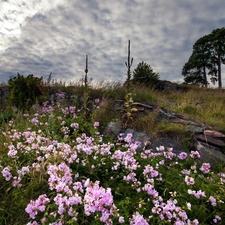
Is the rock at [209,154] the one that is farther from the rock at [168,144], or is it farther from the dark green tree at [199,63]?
the dark green tree at [199,63]

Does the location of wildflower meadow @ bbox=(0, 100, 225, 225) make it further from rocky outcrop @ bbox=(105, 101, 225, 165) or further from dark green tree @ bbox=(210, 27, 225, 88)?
dark green tree @ bbox=(210, 27, 225, 88)

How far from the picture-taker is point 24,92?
809cm

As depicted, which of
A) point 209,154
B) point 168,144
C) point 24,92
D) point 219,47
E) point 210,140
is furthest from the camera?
Result: point 219,47

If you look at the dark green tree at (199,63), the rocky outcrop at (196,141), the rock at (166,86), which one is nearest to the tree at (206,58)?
the dark green tree at (199,63)

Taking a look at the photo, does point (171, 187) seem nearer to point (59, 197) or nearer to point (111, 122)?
point (59, 197)

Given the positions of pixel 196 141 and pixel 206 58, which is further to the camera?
pixel 206 58

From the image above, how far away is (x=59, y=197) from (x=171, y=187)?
4.73ft

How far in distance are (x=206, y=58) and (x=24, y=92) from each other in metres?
25.6

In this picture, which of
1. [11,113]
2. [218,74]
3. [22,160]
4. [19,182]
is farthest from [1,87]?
[218,74]

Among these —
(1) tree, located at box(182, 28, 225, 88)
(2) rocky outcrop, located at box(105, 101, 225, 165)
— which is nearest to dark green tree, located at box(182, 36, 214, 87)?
(1) tree, located at box(182, 28, 225, 88)

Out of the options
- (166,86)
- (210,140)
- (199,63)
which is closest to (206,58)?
(199,63)

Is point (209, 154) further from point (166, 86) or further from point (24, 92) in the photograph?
point (166, 86)

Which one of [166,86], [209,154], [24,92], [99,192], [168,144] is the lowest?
[209,154]

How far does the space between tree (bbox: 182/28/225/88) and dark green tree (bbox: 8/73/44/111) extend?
2289cm
